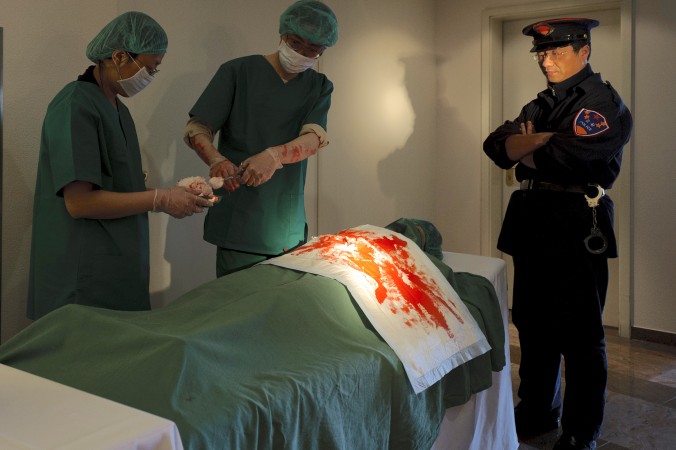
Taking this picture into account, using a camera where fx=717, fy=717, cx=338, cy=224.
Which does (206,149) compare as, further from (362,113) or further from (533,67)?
(533,67)

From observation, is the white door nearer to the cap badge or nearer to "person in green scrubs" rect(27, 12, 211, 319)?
the cap badge

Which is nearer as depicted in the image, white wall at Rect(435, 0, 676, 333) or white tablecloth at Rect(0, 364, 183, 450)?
white tablecloth at Rect(0, 364, 183, 450)

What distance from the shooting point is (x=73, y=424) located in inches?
41.8

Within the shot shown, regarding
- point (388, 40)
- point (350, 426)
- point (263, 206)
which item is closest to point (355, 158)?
point (388, 40)

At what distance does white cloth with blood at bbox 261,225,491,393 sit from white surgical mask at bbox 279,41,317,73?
0.61 meters

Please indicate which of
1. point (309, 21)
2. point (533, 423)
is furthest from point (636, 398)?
point (309, 21)

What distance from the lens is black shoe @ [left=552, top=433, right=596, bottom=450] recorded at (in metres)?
2.53

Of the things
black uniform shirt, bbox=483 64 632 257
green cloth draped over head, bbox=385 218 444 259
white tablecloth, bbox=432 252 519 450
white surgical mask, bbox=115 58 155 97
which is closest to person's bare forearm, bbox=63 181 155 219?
white surgical mask, bbox=115 58 155 97

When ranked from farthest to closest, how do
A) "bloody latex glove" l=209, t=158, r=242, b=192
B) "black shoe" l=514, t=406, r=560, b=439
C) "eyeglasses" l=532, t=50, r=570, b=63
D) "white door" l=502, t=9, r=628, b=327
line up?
"white door" l=502, t=9, r=628, b=327 → "black shoe" l=514, t=406, r=560, b=439 → "eyeglasses" l=532, t=50, r=570, b=63 → "bloody latex glove" l=209, t=158, r=242, b=192

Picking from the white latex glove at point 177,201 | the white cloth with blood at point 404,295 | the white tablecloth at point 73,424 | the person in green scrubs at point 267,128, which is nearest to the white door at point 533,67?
the person in green scrubs at point 267,128

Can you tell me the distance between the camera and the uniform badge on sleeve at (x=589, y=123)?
8.20 feet

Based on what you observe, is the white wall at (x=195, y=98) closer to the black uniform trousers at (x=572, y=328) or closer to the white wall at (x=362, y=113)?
the white wall at (x=362, y=113)

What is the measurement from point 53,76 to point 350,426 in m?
1.74

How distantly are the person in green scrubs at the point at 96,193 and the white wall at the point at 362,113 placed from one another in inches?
20.4
